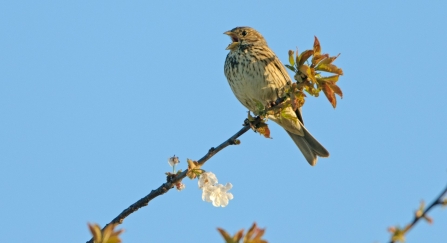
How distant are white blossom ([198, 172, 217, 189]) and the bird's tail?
3.71 m

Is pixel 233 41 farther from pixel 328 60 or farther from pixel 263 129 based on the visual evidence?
pixel 328 60

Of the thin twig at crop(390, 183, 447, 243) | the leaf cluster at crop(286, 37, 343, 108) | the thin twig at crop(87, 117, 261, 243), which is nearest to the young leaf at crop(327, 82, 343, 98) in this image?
the leaf cluster at crop(286, 37, 343, 108)

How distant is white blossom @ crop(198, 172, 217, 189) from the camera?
3.46 metres

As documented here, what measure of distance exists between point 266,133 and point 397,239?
295 cm

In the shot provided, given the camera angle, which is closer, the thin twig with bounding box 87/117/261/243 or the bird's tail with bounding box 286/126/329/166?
the thin twig with bounding box 87/117/261/243

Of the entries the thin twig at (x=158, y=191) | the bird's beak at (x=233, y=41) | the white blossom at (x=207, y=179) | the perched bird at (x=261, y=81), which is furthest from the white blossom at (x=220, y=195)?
the bird's beak at (x=233, y=41)

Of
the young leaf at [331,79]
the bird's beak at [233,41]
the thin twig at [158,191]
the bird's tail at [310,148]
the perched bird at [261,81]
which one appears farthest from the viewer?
the bird's beak at [233,41]

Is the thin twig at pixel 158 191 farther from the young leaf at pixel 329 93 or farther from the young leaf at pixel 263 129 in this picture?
the young leaf at pixel 263 129

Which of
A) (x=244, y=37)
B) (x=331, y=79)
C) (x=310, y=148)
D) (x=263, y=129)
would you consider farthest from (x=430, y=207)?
(x=244, y=37)

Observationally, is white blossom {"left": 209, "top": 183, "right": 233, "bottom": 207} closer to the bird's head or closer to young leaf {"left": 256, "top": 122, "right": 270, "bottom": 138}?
young leaf {"left": 256, "top": 122, "right": 270, "bottom": 138}

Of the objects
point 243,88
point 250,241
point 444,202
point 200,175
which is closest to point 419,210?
point 444,202

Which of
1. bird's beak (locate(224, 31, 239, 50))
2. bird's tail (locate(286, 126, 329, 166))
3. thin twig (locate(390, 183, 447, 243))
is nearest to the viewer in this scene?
thin twig (locate(390, 183, 447, 243))

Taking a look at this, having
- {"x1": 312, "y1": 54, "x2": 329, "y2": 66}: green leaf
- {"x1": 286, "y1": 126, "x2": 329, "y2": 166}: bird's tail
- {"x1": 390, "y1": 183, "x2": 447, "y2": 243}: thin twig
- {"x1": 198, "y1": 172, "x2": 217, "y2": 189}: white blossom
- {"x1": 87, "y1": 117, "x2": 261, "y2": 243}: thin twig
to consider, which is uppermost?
{"x1": 286, "y1": 126, "x2": 329, "y2": 166}: bird's tail

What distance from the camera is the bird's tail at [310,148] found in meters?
7.04
